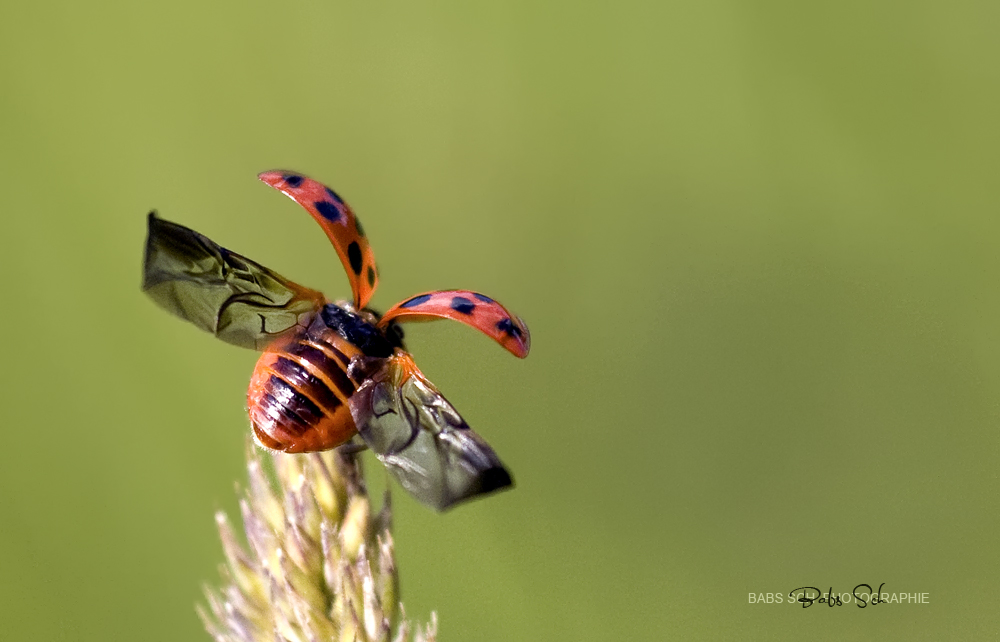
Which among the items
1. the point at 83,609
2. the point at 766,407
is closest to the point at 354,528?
the point at 83,609

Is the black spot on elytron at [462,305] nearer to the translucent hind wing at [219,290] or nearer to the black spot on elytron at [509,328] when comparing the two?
the black spot on elytron at [509,328]

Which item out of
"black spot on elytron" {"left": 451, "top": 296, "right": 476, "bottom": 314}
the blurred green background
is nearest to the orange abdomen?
"black spot on elytron" {"left": 451, "top": 296, "right": 476, "bottom": 314}

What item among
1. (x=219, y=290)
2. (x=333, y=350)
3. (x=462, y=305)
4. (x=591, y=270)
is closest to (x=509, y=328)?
(x=462, y=305)
